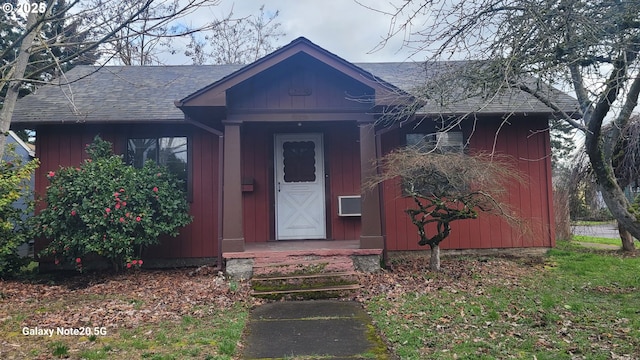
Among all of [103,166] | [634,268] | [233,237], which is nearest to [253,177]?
[233,237]

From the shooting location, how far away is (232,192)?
20.6ft

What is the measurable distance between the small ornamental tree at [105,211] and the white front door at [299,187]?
1.94 m

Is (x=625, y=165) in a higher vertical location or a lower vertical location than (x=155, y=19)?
lower

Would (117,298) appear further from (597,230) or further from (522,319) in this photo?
(597,230)

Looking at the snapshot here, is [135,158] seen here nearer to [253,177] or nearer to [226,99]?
[253,177]

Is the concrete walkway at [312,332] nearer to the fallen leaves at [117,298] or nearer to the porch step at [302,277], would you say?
the porch step at [302,277]

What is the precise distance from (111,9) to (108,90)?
363 cm

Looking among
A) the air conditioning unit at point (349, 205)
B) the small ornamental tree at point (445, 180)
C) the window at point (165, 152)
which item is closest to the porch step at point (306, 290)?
the small ornamental tree at point (445, 180)

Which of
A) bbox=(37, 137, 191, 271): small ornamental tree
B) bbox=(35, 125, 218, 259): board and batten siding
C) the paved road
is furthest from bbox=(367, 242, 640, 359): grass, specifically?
the paved road

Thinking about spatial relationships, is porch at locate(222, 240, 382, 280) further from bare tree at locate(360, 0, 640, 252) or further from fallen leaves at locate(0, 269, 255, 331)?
bare tree at locate(360, 0, 640, 252)

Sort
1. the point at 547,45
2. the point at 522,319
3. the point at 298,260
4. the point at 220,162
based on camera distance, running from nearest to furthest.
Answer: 1. the point at 547,45
2. the point at 522,319
3. the point at 298,260
4. the point at 220,162

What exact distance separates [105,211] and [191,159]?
6.47 ft

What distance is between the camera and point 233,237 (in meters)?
6.16

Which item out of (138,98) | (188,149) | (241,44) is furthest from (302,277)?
(241,44)
